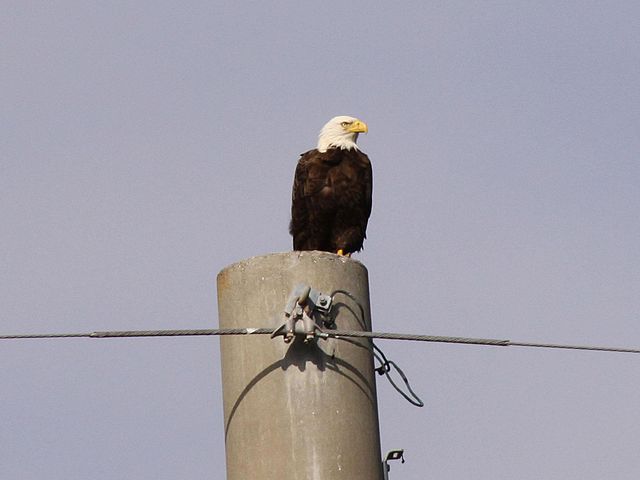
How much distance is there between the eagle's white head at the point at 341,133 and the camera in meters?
9.37

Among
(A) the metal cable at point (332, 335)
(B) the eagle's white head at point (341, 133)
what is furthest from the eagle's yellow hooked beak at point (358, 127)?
(A) the metal cable at point (332, 335)

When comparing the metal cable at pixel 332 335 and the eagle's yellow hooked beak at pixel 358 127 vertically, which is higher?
the eagle's yellow hooked beak at pixel 358 127

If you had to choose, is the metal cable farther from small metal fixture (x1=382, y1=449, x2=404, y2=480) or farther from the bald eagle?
the bald eagle

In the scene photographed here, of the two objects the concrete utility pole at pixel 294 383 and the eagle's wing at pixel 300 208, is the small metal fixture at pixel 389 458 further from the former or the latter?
the eagle's wing at pixel 300 208

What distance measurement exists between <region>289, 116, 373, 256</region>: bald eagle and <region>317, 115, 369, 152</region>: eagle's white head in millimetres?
13

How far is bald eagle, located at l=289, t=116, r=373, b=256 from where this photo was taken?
8930 mm

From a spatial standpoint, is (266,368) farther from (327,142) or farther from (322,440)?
(327,142)

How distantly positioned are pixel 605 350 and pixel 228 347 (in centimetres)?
105

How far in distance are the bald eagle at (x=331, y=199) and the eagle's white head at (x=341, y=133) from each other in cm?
1

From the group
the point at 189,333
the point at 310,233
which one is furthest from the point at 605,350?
the point at 310,233

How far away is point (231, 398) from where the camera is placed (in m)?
3.32

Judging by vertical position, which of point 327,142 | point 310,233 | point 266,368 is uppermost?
point 327,142

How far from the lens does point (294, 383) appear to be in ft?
10.5

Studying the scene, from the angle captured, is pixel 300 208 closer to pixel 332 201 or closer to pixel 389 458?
pixel 332 201
